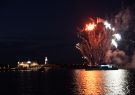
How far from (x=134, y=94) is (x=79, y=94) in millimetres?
16081

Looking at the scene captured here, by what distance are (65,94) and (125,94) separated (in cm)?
1757

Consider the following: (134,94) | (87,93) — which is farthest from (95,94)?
(134,94)

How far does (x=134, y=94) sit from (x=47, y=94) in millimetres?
25377

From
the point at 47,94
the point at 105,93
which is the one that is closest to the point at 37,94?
the point at 47,94

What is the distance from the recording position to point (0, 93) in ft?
362

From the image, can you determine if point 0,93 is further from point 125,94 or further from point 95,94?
point 125,94

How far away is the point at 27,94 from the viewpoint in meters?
109

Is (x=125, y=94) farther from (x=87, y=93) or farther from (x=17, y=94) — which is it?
(x=17, y=94)

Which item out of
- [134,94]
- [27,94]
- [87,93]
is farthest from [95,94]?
[27,94]

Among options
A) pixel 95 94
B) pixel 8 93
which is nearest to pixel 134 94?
pixel 95 94

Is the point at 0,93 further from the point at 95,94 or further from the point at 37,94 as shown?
the point at 95,94

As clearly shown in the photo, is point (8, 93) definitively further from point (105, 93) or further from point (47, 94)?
point (105, 93)

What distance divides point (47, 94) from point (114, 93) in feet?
66.2

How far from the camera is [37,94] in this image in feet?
356
